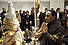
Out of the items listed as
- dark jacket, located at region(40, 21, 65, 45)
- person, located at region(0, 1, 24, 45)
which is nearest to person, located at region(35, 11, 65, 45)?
dark jacket, located at region(40, 21, 65, 45)

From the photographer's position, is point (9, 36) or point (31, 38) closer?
point (9, 36)

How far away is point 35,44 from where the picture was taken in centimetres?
199

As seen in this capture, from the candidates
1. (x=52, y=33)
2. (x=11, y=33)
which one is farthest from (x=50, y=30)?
(x=11, y=33)

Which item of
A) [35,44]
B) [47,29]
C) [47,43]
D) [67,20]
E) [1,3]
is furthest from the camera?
[1,3]

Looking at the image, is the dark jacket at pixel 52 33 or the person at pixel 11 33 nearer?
the dark jacket at pixel 52 33

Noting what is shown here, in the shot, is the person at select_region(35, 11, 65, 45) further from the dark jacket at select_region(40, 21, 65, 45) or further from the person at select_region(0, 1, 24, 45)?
the person at select_region(0, 1, 24, 45)

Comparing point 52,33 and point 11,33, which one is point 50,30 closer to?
point 52,33

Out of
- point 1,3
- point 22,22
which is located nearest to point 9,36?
point 22,22

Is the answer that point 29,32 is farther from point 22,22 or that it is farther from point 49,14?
point 49,14

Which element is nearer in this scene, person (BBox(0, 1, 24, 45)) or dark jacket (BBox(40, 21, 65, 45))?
dark jacket (BBox(40, 21, 65, 45))

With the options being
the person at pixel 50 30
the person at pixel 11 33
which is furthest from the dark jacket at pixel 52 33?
the person at pixel 11 33

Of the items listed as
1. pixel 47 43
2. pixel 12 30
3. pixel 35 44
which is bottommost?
pixel 35 44

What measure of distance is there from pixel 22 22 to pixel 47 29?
1.15 metres

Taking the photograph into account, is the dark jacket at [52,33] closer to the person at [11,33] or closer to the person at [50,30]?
the person at [50,30]
